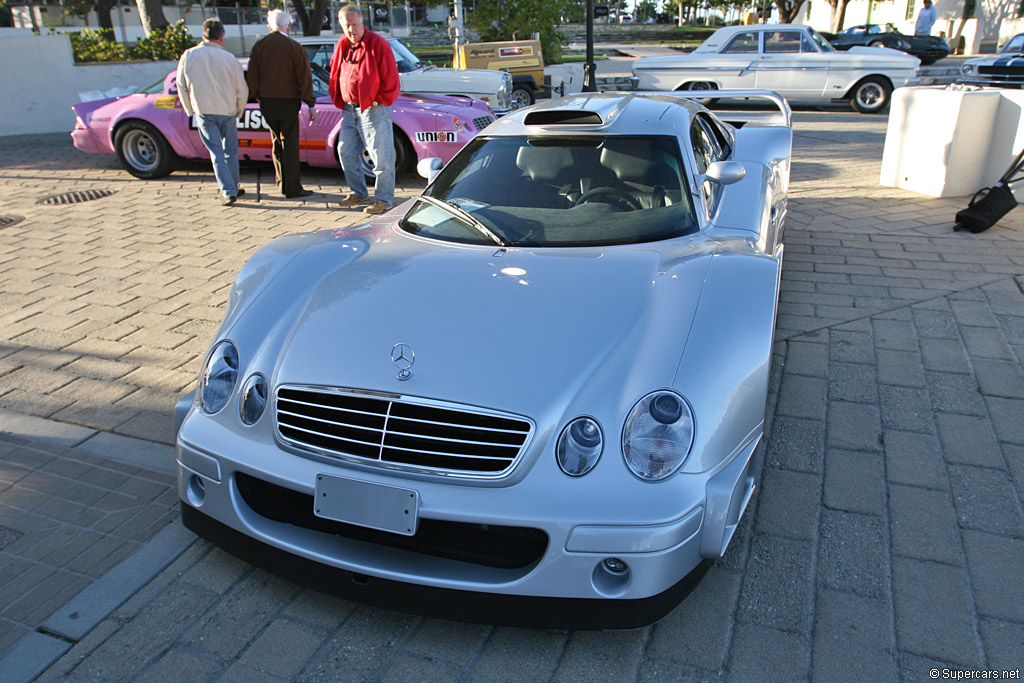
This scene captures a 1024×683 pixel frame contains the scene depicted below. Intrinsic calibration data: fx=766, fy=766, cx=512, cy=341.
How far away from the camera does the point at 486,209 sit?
3.48m

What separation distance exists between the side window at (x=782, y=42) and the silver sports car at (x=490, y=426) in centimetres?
1257

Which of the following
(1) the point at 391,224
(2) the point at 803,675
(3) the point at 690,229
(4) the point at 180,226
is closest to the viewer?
(2) the point at 803,675

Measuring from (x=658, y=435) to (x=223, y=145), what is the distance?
7.09 meters

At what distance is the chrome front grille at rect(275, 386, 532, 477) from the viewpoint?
7.06 feet

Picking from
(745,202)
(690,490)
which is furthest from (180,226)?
(690,490)

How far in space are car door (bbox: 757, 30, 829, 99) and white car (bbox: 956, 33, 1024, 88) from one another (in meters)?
2.30

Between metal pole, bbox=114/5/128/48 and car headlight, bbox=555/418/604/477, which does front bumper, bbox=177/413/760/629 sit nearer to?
car headlight, bbox=555/418/604/477

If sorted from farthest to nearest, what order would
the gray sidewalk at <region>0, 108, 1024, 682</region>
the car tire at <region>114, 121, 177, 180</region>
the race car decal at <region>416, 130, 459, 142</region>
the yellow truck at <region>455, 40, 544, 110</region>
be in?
1. the yellow truck at <region>455, 40, 544, 110</region>
2. the car tire at <region>114, 121, 177, 180</region>
3. the race car decal at <region>416, 130, 459, 142</region>
4. the gray sidewalk at <region>0, 108, 1024, 682</region>

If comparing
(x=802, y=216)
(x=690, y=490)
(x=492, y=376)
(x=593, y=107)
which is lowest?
(x=802, y=216)

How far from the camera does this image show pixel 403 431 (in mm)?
2215

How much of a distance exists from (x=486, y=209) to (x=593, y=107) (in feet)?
3.02

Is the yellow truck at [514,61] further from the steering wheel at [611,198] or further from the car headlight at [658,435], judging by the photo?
the car headlight at [658,435]

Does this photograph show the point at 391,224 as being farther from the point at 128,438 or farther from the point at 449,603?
the point at 449,603

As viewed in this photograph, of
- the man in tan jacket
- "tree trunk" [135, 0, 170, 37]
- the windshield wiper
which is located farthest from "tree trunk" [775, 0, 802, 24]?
the windshield wiper
